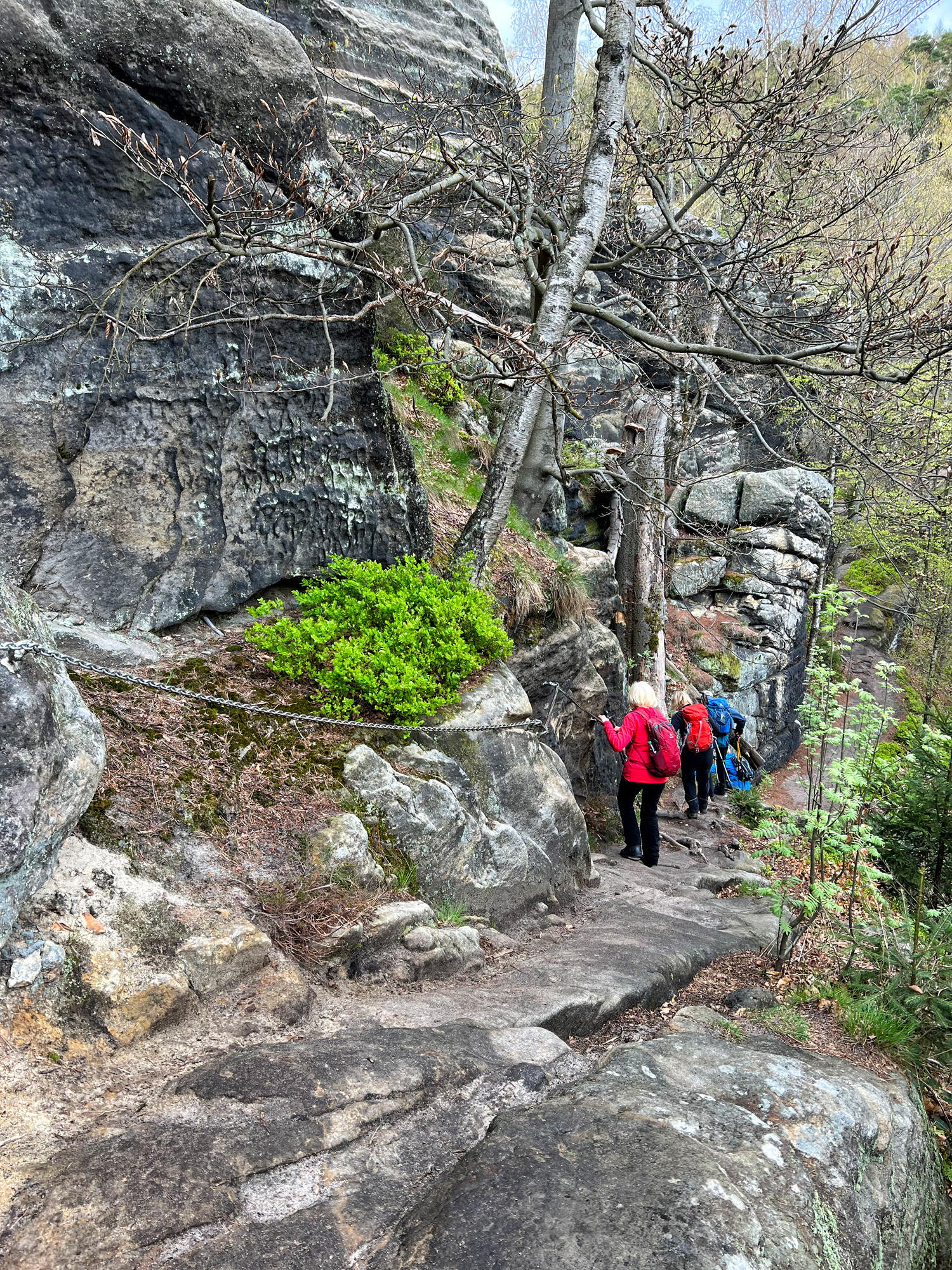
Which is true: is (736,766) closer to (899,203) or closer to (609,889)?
(609,889)

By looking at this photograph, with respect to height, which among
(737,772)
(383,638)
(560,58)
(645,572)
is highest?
(560,58)

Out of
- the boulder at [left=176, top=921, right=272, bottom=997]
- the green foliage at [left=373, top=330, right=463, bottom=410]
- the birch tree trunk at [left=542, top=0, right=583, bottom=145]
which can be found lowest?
the boulder at [left=176, top=921, right=272, bottom=997]

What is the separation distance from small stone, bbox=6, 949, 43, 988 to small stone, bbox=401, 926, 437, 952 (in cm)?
211

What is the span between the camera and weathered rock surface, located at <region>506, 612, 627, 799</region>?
27.6 ft

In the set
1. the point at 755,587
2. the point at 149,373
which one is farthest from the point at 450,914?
the point at 755,587

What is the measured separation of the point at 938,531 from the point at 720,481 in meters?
12.8

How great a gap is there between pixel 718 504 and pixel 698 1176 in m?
18.8

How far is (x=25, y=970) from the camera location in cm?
296

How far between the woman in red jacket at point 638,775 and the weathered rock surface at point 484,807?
1.26m

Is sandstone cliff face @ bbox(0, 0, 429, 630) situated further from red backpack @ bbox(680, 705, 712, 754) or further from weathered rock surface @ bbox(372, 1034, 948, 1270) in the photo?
red backpack @ bbox(680, 705, 712, 754)

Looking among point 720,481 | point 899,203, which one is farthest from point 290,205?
point 899,203

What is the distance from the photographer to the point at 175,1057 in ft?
10.2

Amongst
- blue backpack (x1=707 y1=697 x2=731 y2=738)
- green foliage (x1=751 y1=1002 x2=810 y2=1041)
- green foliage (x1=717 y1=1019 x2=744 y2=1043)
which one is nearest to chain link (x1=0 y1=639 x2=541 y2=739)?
green foliage (x1=717 y1=1019 x2=744 y2=1043)

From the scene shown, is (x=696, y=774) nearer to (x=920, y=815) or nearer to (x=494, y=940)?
(x=920, y=815)
